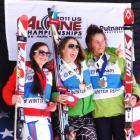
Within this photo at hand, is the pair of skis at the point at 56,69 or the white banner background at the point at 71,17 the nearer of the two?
the pair of skis at the point at 56,69

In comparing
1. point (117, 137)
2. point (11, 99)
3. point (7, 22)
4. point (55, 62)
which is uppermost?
point (7, 22)

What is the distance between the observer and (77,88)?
424 centimetres

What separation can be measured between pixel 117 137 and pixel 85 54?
812mm

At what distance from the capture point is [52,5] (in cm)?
463

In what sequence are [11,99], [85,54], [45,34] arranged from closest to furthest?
[11,99], [85,54], [45,34]

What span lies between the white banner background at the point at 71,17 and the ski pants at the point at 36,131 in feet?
2.65

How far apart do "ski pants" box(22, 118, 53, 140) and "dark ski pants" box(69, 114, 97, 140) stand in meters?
0.26

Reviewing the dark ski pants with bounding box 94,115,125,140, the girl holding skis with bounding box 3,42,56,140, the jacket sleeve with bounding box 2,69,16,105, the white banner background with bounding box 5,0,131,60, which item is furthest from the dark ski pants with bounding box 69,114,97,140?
the white banner background with bounding box 5,0,131,60

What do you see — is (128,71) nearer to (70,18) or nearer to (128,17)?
(128,17)

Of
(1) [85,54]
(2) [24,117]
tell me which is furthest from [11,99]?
(1) [85,54]

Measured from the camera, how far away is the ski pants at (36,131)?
4.07 metres

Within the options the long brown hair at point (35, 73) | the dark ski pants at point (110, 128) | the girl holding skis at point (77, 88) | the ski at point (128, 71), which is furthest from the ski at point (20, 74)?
the ski at point (128, 71)

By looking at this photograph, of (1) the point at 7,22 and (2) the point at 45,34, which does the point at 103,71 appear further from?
(1) the point at 7,22

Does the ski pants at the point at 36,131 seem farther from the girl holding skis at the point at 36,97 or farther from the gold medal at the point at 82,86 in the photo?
the gold medal at the point at 82,86
